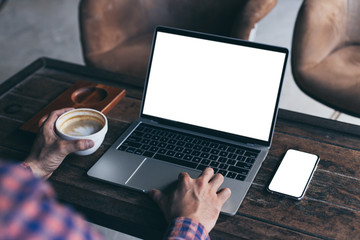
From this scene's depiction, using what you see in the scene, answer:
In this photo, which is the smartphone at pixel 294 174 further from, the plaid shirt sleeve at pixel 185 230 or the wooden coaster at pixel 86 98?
the wooden coaster at pixel 86 98

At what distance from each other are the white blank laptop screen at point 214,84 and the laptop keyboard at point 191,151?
0.17 ft

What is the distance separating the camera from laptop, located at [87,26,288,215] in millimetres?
1094

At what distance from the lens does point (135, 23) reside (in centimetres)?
208

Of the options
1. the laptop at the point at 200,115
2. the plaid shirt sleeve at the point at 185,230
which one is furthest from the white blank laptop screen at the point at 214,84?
the plaid shirt sleeve at the point at 185,230

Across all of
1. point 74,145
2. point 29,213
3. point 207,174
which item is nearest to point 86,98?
point 74,145

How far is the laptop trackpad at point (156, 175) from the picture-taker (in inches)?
41.3

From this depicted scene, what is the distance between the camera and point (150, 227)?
974 millimetres

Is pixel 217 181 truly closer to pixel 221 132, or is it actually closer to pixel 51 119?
pixel 221 132

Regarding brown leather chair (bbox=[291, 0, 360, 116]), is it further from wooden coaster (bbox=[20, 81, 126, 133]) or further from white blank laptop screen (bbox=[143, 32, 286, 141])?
wooden coaster (bbox=[20, 81, 126, 133])

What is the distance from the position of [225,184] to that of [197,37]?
16.8 inches

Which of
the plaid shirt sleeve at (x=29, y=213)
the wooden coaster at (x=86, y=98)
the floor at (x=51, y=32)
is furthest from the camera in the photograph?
the floor at (x=51, y=32)

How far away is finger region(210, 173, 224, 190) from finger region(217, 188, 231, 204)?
17 mm

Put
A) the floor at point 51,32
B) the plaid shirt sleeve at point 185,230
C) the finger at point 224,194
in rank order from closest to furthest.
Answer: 1. the plaid shirt sleeve at point 185,230
2. the finger at point 224,194
3. the floor at point 51,32

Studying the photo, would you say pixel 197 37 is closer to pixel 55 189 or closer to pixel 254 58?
pixel 254 58
